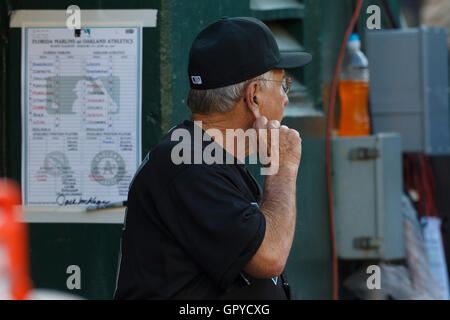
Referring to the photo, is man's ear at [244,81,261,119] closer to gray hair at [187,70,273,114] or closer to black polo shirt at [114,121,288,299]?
gray hair at [187,70,273,114]

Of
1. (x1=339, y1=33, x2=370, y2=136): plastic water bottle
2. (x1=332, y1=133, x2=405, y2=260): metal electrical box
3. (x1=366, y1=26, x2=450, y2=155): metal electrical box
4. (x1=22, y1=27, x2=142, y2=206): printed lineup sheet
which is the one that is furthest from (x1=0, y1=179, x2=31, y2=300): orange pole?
(x1=366, y1=26, x2=450, y2=155): metal electrical box

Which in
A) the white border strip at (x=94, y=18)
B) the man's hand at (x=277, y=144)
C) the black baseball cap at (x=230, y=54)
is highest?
the white border strip at (x=94, y=18)

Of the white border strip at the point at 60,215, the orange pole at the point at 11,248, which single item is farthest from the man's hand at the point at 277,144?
the orange pole at the point at 11,248

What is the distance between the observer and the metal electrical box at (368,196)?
14.8 feet

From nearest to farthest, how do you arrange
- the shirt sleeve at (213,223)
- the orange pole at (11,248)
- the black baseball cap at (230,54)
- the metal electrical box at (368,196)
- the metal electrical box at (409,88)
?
the orange pole at (11,248), the shirt sleeve at (213,223), the black baseball cap at (230,54), the metal electrical box at (368,196), the metal electrical box at (409,88)

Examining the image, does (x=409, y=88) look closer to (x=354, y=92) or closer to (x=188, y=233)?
(x=354, y=92)

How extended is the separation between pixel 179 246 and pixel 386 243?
9.50ft

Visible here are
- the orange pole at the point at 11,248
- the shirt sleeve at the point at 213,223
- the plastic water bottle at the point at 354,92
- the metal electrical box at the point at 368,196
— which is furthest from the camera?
the plastic water bottle at the point at 354,92

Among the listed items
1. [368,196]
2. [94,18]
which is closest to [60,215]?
[94,18]

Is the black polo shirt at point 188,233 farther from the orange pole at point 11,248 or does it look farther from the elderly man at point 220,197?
the orange pole at point 11,248

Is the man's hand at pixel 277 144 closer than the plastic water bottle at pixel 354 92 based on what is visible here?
Yes

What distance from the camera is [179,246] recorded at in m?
1.87

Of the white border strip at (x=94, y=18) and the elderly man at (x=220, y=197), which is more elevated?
the white border strip at (x=94, y=18)
